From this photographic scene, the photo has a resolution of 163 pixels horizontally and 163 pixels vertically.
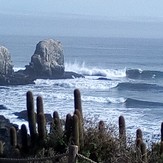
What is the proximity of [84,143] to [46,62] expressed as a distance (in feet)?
→ 238

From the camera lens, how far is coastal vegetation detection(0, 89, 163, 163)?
552 inches

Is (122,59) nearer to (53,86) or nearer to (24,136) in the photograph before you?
(53,86)

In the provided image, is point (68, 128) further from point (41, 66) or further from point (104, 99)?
point (41, 66)

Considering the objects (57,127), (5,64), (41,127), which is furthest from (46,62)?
(57,127)

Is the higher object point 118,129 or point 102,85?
point 118,129

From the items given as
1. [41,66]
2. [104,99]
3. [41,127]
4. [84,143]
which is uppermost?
[41,127]

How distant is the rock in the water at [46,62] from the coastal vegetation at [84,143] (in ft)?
224

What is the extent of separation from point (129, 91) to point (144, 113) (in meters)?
19.7

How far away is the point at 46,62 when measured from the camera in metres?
87.6

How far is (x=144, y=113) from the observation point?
169 feet

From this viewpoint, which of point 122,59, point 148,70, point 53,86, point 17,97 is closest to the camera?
point 17,97

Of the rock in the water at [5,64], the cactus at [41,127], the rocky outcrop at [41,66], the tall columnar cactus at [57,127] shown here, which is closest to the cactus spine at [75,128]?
the tall columnar cactus at [57,127]

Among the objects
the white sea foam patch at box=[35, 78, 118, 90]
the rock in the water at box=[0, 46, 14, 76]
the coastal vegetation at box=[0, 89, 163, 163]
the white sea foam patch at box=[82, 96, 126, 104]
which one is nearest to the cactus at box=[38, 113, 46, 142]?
the coastal vegetation at box=[0, 89, 163, 163]

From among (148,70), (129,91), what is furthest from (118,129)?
(148,70)
